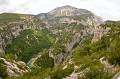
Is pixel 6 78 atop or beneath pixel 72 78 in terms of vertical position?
beneath

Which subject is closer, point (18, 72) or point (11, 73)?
point (11, 73)

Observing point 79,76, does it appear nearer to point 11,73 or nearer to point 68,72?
point 68,72

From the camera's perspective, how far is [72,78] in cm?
5534

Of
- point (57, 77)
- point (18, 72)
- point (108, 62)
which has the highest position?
point (108, 62)

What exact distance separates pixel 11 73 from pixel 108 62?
261ft

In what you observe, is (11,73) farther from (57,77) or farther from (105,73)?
(105,73)

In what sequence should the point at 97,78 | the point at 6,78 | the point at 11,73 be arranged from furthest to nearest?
1. the point at 11,73
2. the point at 6,78
3. the point at 97,78

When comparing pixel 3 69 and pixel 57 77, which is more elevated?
pixel 57 77

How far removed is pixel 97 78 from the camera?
49.3 m

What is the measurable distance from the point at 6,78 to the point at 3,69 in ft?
17.8

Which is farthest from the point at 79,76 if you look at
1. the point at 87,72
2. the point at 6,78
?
the point at 6,78

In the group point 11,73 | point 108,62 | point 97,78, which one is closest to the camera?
point 97,78

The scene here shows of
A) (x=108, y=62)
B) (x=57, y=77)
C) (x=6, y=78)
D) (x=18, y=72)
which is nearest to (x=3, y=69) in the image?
(x=6, y=78)

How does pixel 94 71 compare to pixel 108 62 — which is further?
pixel 108 62
